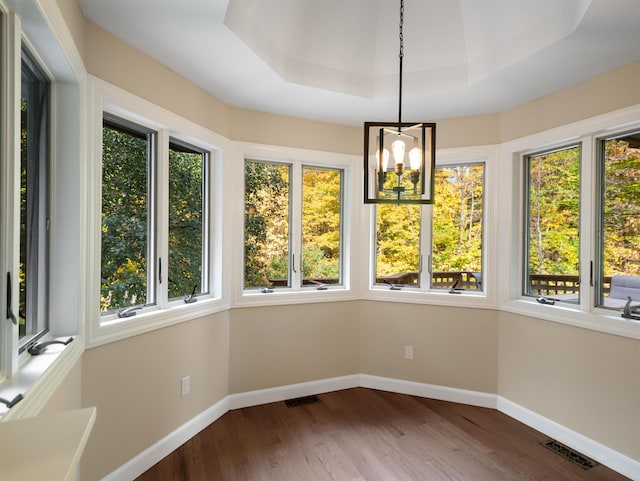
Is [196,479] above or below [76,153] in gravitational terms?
below

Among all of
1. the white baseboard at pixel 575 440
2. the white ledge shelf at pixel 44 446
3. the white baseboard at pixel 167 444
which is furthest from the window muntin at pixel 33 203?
the white baseboard at pixel 575 440

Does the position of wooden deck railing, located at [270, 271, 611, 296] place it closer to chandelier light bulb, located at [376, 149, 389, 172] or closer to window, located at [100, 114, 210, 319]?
window, located at [100, 114, 210, 319]

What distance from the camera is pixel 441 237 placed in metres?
3.45

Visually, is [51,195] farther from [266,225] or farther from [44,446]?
[266,225]

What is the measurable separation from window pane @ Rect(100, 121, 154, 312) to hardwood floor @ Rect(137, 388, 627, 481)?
1100mm

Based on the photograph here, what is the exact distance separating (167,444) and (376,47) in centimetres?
305

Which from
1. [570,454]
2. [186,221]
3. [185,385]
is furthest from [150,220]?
[570,454]

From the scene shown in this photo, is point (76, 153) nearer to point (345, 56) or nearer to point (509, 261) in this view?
point (345, 56)

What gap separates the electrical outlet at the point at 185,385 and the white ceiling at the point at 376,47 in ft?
6.76

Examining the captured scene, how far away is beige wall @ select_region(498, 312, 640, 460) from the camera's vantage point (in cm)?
230

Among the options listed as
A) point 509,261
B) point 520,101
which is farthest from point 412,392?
point 520,101

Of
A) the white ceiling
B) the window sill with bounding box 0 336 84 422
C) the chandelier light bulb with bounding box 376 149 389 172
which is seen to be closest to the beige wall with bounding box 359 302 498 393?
the white ceiling

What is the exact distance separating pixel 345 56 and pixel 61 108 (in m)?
1.82

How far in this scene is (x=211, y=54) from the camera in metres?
2.25
